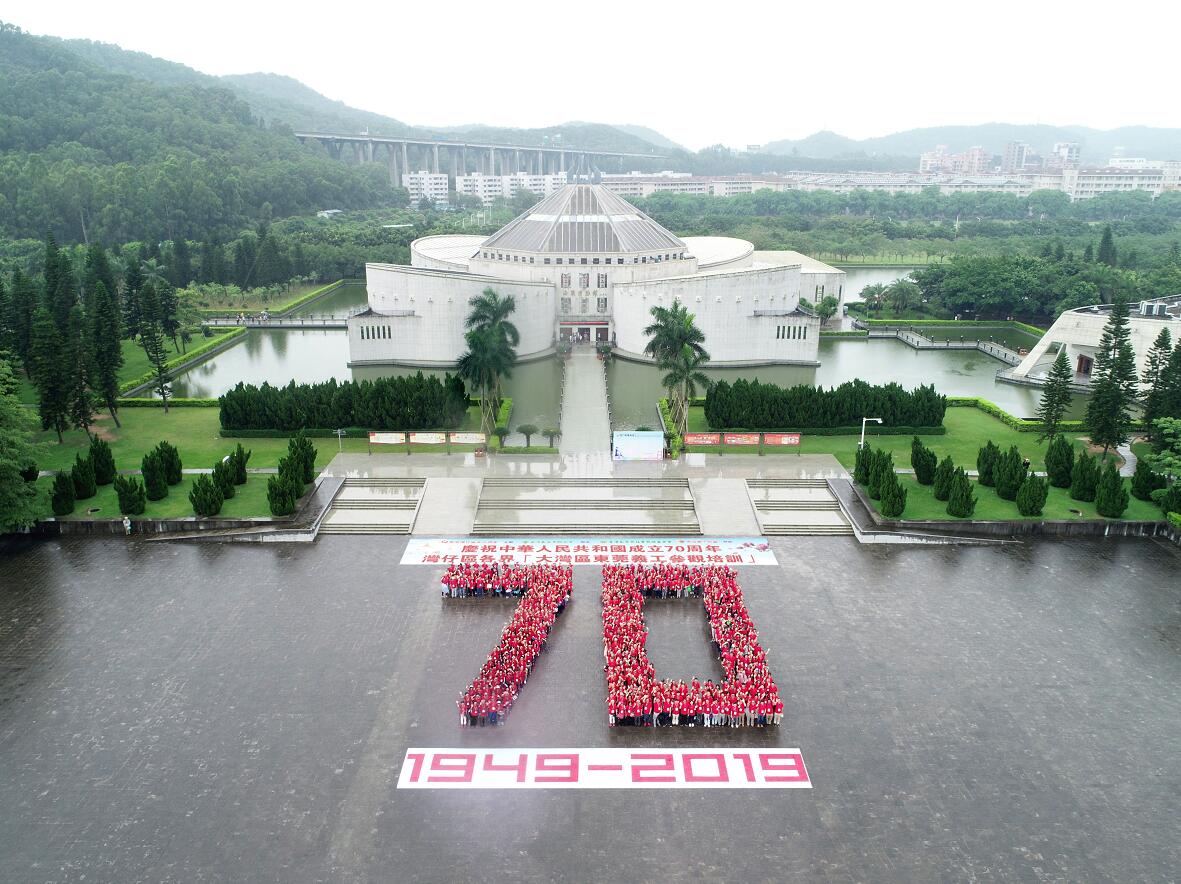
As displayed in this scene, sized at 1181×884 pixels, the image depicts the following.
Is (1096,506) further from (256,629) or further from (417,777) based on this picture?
(256,629)

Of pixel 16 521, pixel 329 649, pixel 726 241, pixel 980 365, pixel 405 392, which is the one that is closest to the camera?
pixel 329 649

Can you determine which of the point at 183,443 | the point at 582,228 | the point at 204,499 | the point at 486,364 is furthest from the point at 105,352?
the point at 582,228

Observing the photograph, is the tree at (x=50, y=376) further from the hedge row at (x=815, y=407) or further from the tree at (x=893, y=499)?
the tree at (x=893, y=499)

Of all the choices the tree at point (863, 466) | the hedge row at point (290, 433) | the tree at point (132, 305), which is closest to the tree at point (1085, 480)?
the tree at point (863, 466)

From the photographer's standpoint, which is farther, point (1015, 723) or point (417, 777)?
point (1015, 723)

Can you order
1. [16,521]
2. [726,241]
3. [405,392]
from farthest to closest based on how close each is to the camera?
[726,241] → [405,392] → [16,521]

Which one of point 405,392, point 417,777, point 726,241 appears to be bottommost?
point 417,777

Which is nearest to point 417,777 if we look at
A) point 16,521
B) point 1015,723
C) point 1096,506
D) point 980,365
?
point 1015,723

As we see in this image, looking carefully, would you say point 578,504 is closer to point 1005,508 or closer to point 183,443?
point 1005,508

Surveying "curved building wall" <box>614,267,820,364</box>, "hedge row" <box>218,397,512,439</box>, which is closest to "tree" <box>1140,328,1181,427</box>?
"curved building wall" <box>614,267,820,364</box>
